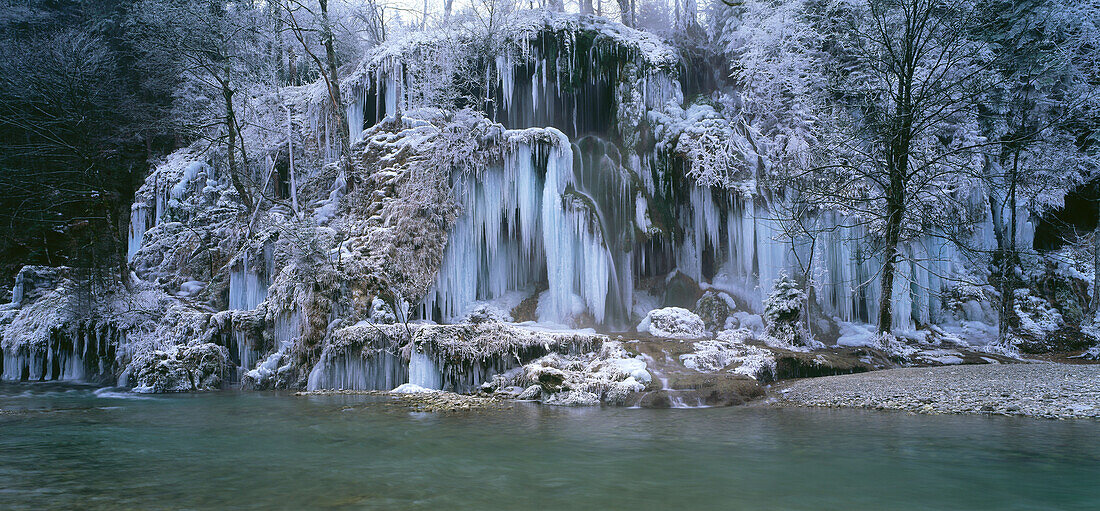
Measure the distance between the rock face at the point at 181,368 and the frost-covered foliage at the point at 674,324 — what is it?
10515 millimetres

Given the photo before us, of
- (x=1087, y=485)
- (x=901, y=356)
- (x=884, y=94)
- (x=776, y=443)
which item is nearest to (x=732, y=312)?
(x=901, y=356)

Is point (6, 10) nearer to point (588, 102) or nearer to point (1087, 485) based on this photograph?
point (588, 102)

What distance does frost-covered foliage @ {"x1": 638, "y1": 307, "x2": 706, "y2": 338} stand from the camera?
14.1 meters

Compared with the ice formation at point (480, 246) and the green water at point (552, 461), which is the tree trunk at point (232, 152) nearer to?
the ice formation at point (480, 246)

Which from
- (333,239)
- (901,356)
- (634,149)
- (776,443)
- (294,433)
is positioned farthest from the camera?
(634,149)

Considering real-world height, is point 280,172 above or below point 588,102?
below

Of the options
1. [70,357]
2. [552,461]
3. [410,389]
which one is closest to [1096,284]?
[552,461]

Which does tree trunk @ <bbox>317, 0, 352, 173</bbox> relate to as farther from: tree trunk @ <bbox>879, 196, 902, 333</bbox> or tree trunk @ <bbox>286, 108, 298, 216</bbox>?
tree trunk @ <bbox>879, 196, 902, 333</bbox>

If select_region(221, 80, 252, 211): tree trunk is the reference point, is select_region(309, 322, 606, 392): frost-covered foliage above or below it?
below

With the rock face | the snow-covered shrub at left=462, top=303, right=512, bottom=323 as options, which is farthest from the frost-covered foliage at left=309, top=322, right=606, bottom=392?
the rock face

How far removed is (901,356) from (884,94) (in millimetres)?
7343

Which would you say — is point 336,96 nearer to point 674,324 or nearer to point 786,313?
point 674,324

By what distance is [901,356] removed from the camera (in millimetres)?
12406

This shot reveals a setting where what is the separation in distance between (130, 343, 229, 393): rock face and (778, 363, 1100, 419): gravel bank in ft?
40.9
